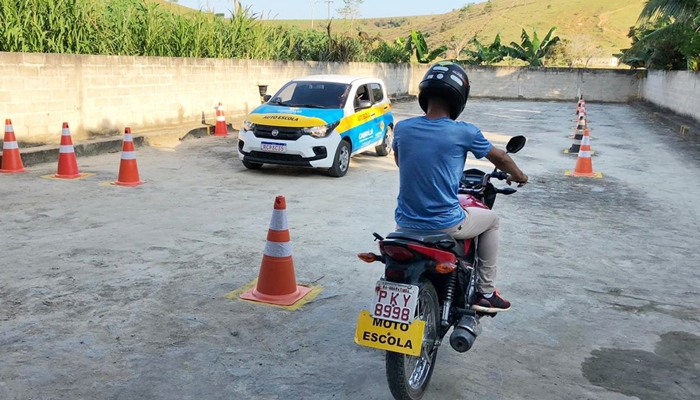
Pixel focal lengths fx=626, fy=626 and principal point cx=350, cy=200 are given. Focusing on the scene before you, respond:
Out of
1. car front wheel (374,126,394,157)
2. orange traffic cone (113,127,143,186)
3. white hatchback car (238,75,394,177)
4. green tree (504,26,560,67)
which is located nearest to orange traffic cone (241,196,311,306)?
orange traffic cone (113,127,143,186)

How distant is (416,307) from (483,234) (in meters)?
0.80

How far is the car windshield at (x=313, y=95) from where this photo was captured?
35.9ft

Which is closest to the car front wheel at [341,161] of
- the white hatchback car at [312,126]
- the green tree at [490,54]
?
the white hatchback car at [312,126]

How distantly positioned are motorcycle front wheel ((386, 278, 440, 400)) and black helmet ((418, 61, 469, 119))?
1.03m

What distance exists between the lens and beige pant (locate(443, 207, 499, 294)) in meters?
3.68

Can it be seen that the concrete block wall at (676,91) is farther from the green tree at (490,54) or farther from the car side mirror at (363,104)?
the car side mirror at (363,104)

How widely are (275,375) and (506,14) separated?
339 feet

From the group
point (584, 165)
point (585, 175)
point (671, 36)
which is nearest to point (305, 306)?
point (585, 175)

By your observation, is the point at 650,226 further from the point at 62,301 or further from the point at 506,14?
the point at 506,14

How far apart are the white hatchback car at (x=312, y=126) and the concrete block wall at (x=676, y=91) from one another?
44.9 ft

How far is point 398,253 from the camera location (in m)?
3.32

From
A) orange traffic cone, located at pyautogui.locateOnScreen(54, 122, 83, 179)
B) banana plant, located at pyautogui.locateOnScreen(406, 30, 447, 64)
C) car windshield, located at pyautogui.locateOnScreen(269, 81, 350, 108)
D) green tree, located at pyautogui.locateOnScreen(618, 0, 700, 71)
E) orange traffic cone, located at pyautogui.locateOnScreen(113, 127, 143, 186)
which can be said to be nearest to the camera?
orange traffic cone, located at pyautogui.locateOnScreen(113, 127, 143, 186)

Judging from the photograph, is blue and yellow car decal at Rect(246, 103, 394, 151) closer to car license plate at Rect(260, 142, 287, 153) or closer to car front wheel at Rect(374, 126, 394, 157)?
car license plate at Rect(260, 142, 287, 153)

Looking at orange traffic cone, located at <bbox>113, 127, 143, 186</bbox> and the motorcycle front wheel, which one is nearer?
the motorcycle front wheel
